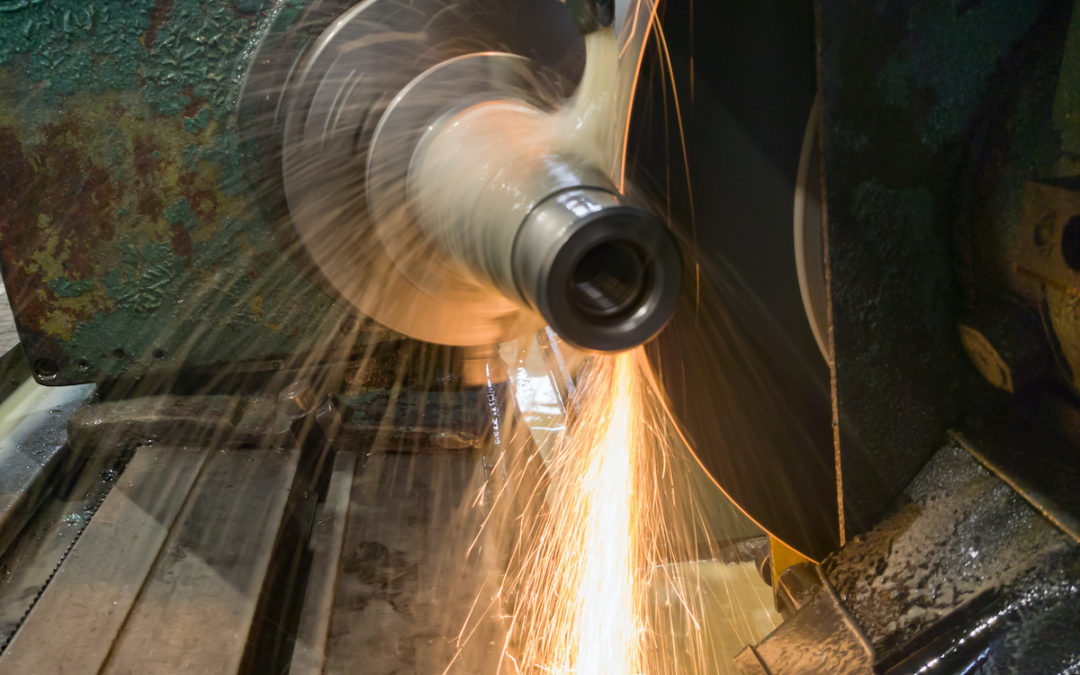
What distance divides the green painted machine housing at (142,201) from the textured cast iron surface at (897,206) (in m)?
1.12

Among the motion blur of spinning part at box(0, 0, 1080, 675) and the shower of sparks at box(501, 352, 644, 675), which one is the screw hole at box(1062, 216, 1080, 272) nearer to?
the motion blur of spinning part at box(0, 0, 1080, 675)

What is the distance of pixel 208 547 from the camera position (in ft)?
4.87

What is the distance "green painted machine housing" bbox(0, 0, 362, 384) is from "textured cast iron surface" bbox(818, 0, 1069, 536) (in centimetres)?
112

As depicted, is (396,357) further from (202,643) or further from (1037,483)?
(1037,483)

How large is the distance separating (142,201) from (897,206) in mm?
1426

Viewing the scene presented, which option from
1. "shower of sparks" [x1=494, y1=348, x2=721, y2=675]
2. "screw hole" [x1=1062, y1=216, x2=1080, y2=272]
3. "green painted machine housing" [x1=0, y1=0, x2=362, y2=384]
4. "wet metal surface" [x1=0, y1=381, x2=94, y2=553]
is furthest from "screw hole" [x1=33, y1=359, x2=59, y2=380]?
"screw hole" [x1=1062, y1=216, x2=1080, y2=272]

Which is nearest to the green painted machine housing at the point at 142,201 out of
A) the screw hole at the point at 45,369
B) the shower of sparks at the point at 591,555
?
the screw hole at the point at 45,369

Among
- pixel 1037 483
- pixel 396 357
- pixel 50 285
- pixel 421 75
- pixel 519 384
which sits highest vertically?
pixel 421 75

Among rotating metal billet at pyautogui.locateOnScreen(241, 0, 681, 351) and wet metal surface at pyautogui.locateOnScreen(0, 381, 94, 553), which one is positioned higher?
rotating metal billet at pyautogui.locateOnScreen(241, 0, 681, 351)

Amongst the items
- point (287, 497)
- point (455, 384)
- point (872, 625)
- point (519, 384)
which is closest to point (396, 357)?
point (455, 384)

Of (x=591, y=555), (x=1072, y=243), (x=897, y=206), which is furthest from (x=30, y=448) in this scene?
(x=1072, y=243)

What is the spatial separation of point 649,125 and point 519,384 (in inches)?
51.4

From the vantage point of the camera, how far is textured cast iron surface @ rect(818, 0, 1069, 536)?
872mm

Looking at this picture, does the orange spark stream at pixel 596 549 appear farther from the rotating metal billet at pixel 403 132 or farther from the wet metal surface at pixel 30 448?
the wet metal surface at pixel 30 448
